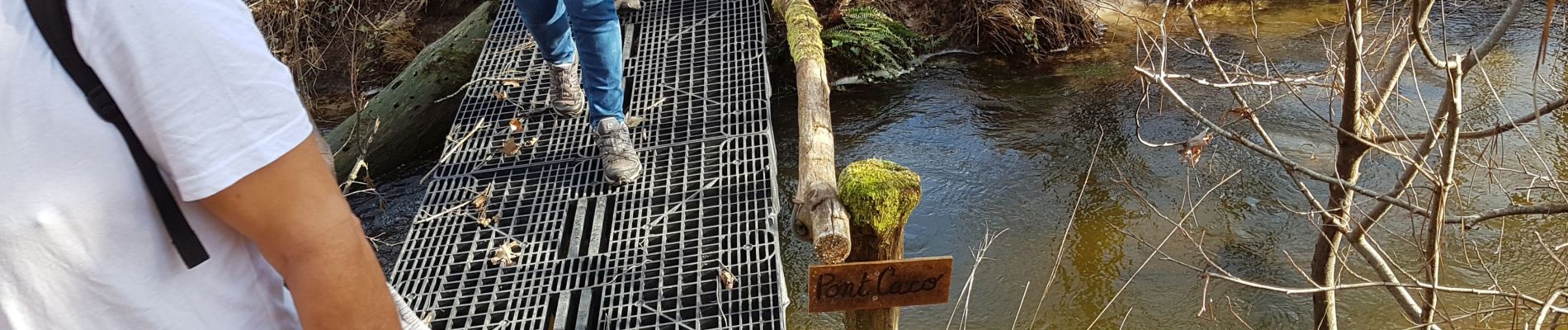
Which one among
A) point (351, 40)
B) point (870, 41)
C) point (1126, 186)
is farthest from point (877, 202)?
point (351, 40)

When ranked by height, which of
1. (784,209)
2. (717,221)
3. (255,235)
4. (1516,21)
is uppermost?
(255,235)

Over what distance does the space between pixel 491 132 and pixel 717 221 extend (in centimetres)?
146

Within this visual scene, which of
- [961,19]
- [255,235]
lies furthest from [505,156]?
[961,19]

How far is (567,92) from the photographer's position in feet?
15.7

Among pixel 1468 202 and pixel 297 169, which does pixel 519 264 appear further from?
pixel 1468 202

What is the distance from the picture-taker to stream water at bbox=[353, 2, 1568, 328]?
5.14 metres

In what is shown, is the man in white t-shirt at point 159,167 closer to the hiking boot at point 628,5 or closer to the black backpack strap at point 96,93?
the black backpack strap at point 96,93

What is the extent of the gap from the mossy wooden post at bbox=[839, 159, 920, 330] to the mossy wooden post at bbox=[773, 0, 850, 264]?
51 millimetres

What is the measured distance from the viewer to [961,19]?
7883 millimetres

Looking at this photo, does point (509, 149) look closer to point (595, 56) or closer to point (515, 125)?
point (515, 125)

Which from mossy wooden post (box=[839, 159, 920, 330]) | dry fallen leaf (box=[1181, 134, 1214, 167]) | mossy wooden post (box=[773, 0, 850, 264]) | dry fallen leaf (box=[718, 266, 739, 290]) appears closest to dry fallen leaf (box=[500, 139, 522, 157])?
mossy wooden post (box=[773, 0, 850, 264])

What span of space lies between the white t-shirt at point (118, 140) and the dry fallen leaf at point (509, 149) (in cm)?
340

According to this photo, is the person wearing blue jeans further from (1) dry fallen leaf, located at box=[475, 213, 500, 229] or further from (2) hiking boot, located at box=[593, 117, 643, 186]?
(1) dry fallen leaf, located at box=[475, 213, 500, 229]

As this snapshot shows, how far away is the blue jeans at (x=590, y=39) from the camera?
3.76 meters
